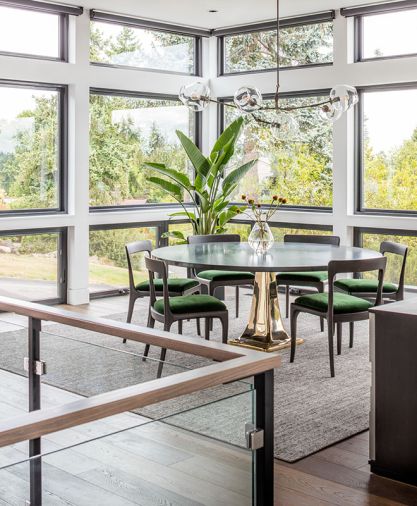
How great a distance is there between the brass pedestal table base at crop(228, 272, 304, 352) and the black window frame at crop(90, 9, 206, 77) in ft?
10.8

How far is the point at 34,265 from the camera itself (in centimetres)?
742

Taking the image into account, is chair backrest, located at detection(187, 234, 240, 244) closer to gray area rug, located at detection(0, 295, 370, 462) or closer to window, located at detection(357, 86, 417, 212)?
gray area rug, located at detection(0, 295, 370, 462)

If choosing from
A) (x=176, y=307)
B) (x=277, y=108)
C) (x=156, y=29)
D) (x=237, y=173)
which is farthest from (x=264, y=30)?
(x=176, y=307)

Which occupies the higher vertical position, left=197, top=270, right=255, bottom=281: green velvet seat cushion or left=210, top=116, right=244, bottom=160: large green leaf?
left=210, top=116, right=244, bottom=160: large green leaf

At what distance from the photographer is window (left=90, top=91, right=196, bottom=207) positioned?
25.8 ft

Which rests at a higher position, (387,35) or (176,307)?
(387,35)

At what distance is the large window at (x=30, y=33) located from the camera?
7.02 metres

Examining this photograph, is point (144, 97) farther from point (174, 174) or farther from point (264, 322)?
point (264, 322)

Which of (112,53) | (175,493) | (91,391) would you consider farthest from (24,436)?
(112,53)

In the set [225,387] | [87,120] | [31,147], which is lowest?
[225,387]

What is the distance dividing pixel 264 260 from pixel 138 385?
12.2ft

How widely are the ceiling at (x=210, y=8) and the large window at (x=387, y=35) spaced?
330 millimetres

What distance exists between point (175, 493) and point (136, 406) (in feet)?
0.80

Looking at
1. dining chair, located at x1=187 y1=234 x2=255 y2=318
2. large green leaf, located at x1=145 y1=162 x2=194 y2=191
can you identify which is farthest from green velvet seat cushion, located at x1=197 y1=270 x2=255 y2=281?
large green leaf, located at x1=145 y1=162 x2=194 y2=191
